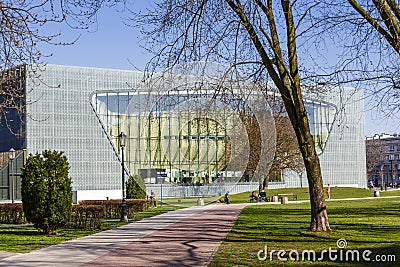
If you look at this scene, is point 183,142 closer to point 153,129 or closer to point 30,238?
point 153,129

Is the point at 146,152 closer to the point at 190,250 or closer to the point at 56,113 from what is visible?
the point at 190,250

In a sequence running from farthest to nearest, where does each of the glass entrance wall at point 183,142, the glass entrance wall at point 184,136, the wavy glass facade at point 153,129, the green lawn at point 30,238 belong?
the glass entrance wall at point 183,142
the wavy glass facade at point 153,129
the glass entrance wall at point 184,136
the green lawn at point 30,238

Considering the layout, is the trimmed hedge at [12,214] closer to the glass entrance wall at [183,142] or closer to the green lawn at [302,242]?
the glass entrance wall at [183,142]

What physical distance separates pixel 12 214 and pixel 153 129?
23.8ft

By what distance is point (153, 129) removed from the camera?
27.7 meters

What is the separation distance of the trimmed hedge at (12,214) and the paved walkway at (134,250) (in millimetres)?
7820

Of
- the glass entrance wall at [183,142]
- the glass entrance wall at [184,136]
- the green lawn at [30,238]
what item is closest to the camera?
the green lawn at [30,238]

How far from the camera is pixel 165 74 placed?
52.6 ft

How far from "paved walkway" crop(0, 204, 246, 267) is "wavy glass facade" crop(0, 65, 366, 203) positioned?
3422 mm

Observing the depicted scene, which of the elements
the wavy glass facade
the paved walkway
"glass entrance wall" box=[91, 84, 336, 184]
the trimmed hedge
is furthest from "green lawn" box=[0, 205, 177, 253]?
"glass entrance wall" box=[91, 84, 336, 184]

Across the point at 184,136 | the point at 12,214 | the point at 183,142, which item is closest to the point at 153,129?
the point at 184,136

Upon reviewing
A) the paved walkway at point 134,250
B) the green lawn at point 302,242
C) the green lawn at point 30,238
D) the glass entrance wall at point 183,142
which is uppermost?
the glass entrance wall at point 183,142

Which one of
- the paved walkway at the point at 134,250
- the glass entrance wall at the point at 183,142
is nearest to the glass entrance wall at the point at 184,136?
the glass entrance wall at the point at 183,142

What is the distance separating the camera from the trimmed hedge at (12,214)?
1056 inches
